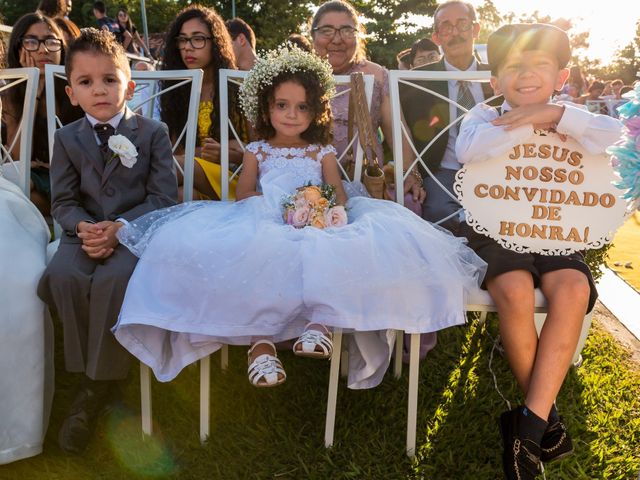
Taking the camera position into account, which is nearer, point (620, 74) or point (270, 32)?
point (270, 32)

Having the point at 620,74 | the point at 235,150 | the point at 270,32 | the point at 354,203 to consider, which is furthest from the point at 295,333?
the point at 620,74

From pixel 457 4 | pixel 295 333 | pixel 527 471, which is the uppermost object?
pixel 457 4

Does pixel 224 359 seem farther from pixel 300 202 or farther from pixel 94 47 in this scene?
pixel 94 47

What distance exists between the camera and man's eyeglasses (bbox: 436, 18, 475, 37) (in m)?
3.50

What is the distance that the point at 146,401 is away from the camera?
2309 millimetres

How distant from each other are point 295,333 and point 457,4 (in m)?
2.54

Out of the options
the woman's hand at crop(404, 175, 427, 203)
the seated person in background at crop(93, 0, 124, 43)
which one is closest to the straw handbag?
the woman's hand at crop(404, 175, 427, 203)

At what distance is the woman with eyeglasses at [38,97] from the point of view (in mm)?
3242

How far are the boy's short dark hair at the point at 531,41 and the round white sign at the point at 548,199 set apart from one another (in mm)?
334

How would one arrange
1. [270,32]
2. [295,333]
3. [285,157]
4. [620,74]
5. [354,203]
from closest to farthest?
[295,333]
[354,203]
[285,157]
[270,32]
[620,74]

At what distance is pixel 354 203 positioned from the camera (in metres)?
2.68

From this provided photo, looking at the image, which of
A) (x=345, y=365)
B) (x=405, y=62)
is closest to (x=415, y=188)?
(x=345, y=365)

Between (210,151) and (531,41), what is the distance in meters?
1.83

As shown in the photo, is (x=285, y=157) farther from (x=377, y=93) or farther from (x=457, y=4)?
(x=457, y=4)
